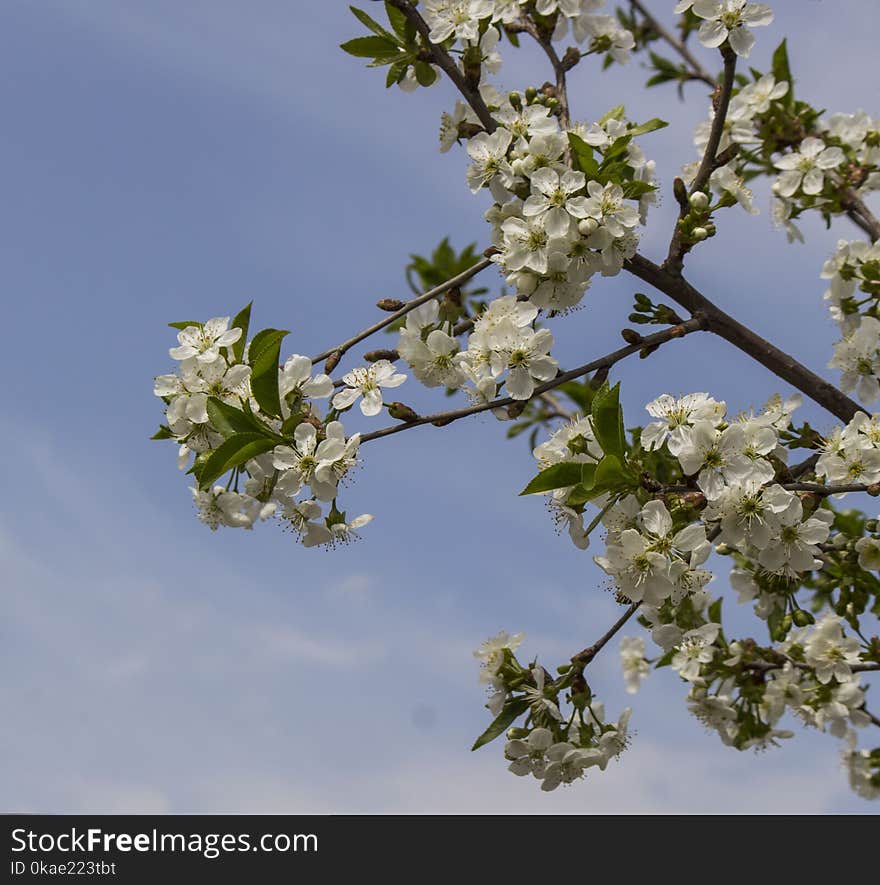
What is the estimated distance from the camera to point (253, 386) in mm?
3020

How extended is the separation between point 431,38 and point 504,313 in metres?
1.10

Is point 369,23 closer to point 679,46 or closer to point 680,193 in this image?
point 680,193

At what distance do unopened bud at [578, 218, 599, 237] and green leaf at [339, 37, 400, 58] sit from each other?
3.76 feet

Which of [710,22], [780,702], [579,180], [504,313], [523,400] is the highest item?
[710,22]

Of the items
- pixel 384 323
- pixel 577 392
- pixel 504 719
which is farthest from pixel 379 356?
pixel 577 392

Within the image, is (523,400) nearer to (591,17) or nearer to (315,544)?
(315,544)

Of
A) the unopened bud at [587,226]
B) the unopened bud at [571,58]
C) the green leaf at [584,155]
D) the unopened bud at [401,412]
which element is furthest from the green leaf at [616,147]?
the unopened bud at [401,412]

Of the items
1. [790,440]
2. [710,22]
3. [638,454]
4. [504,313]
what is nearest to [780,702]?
[790,440]

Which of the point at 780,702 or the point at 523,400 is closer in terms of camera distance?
the point at 523,400

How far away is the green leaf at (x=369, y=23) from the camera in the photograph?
3.66 m

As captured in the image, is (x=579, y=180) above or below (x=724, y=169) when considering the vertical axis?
below

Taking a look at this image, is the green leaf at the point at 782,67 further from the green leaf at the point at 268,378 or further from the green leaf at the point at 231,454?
the green leaf at the point at 231,454

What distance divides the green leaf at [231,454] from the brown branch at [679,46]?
3.67 meters

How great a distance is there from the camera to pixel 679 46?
562 cm
